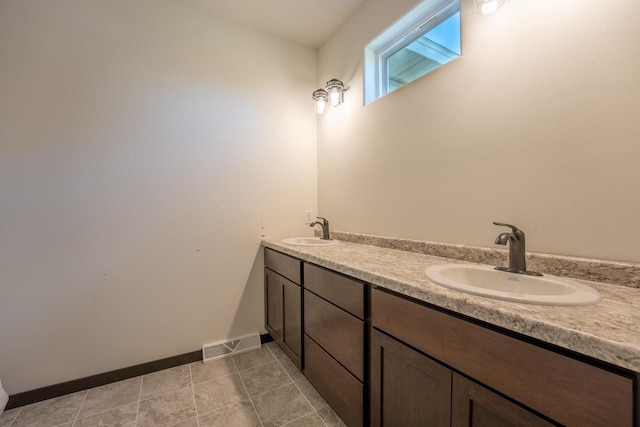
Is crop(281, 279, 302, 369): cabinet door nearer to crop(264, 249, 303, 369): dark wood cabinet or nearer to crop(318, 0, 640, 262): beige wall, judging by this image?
crop(264, 249, 303, 369): dark wood cabinet

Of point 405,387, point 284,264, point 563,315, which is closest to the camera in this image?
point 563,315

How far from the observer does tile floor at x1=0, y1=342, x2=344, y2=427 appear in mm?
1354

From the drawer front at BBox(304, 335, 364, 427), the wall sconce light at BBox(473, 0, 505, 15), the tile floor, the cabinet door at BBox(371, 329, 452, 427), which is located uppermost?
the wall sconce light at BBox(473, 0, 505, 15)

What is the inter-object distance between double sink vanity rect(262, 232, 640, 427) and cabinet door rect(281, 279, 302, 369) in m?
0.15

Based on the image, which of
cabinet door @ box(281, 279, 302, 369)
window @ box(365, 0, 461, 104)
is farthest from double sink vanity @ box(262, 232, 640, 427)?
window @ box(365, 0, 461, 104)

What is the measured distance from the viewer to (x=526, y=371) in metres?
0.58

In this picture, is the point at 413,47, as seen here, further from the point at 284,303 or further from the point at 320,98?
the point at 284,303

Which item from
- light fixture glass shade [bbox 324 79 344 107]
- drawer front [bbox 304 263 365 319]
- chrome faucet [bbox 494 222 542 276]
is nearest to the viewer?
chrome faucet [bbox 494 222 542 276]

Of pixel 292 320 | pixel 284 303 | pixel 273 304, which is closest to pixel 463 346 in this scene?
pixel 292 320

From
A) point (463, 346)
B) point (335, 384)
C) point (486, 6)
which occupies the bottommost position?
point (335, 384)

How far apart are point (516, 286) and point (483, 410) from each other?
1.52ft

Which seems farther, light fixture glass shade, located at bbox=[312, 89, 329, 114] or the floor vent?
light fixture glass shade, located at bbox=[312, 89, 329, 114]

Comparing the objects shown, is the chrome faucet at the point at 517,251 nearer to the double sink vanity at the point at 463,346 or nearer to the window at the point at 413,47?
the double sink vanity at the point at 463,346

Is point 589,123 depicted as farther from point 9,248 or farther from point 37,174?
point 9,248
